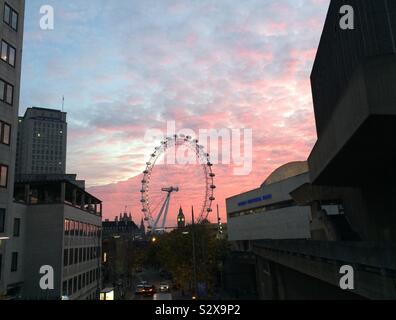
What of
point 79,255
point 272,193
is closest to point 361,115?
point 79,255

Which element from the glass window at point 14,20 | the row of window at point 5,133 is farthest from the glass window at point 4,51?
the row of window at point 5,133

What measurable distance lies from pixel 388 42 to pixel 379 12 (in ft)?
6.95

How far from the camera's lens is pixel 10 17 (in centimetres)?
3572

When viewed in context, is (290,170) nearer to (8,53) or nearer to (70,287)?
(70,287)

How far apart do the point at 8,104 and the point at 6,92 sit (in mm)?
1086

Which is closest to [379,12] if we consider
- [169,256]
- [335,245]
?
[335,245]

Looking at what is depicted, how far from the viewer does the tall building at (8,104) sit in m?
32.9

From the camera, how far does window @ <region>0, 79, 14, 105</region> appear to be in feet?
110

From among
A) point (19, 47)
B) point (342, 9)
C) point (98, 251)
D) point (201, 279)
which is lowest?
point (201, 279)

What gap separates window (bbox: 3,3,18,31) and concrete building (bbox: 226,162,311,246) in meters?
56.8

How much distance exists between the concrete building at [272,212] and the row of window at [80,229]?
38370 millimetres
